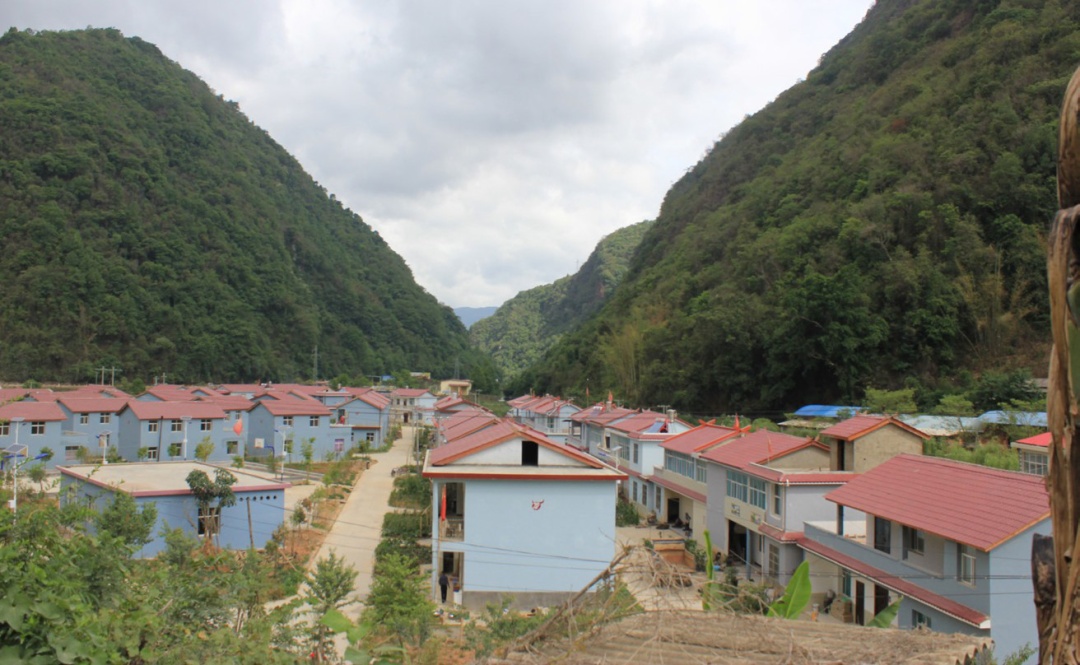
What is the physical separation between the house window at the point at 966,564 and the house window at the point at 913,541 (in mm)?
954

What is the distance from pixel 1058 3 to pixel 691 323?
81.7 feet

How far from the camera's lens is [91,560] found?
3711mm

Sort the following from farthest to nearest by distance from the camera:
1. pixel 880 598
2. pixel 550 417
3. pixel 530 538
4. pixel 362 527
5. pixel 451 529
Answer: pixel 550 417 → pixel 362 527 → pixel 451 529 → pixel 530 538 → pixel 880 598

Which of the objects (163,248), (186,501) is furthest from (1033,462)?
(163,248)

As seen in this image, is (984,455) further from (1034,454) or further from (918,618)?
(918,618)

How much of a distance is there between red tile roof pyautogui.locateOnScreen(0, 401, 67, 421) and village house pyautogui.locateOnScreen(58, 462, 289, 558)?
421 inches

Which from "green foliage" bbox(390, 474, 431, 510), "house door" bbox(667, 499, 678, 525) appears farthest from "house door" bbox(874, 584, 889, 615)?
"green foliage" bbox(390, 474, 431, 510)

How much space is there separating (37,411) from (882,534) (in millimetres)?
30531

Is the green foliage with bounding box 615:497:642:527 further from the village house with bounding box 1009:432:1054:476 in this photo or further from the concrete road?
the village house with bounding box 1009:432:1054:476

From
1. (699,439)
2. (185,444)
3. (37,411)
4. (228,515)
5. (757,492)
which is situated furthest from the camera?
(185,444)

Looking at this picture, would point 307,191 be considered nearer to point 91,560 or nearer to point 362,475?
point 362,475

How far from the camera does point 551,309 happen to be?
418 ft

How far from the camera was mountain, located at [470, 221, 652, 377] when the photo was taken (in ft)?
366

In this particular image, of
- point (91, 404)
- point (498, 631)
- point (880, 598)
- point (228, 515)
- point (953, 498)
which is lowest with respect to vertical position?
point (880, 598)
